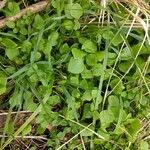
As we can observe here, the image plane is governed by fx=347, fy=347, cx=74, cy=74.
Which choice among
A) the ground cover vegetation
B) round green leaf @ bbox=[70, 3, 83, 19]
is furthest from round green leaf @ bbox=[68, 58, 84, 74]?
round green leaf @ bbox=[70, 3, 83, 19]

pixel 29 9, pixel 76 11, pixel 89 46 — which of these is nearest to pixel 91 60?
pixel 89 46

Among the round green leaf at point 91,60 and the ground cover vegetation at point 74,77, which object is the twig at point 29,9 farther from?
the round green leaf at point 91,60

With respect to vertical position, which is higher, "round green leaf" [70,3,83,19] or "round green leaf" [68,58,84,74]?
"round green leaf" [70,3,83,19]

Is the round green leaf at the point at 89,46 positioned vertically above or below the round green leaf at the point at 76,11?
below

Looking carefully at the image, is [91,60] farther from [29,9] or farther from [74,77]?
[29,9]

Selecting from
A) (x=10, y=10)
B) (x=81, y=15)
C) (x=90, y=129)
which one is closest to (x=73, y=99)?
(x=90, y=129)

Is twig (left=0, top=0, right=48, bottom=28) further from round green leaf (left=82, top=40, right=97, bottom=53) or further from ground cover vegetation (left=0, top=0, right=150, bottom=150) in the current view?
round green leaf (left=82, top=40, right=97, bottom=53)

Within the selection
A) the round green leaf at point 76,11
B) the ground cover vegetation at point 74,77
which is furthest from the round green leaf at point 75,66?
the round green leaf at point 76,11

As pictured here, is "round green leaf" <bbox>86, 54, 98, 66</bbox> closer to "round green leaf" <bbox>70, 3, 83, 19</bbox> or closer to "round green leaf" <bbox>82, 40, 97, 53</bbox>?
"round green leaf" <bbox>82, 40, 97, 53</bbox>
